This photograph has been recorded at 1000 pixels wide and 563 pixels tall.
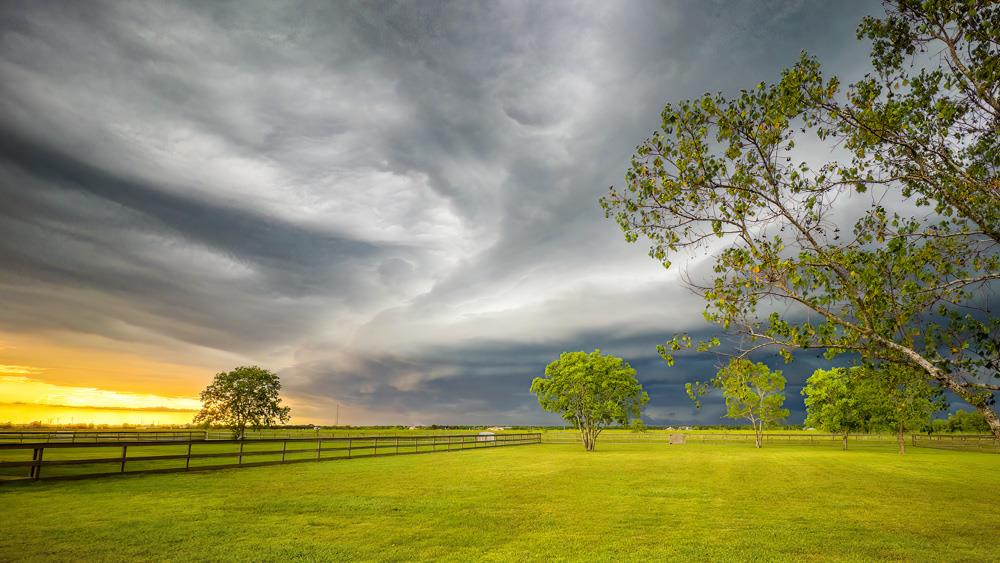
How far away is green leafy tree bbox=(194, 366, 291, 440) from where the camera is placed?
62.3 m

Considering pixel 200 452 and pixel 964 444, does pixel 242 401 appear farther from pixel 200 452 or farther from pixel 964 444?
pixel 964 444

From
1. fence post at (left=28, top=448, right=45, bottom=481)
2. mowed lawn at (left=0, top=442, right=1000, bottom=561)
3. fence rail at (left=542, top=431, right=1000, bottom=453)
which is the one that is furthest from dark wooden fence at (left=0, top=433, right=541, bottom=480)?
fence rail at (left=542, top=431, right=1000, bottom=453)

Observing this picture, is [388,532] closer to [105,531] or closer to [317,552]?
[317,552]

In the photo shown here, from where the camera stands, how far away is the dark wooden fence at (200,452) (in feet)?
58.9

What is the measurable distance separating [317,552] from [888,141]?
12158mm

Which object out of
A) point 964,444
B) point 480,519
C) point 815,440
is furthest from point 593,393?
point 964,444

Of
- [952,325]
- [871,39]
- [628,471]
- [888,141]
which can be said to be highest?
[871,39]

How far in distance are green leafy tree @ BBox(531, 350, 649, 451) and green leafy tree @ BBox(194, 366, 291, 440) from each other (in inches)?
1366

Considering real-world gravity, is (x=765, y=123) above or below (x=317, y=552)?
above

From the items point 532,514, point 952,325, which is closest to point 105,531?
point 532,514

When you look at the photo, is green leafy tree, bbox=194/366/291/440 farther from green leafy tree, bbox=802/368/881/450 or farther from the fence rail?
green leafy tree, bbox=802/368/881/450

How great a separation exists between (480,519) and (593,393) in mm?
41986

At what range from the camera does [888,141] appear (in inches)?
355

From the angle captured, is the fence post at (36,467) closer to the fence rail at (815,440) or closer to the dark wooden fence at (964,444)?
Answer: the fence rail at (815,440)
